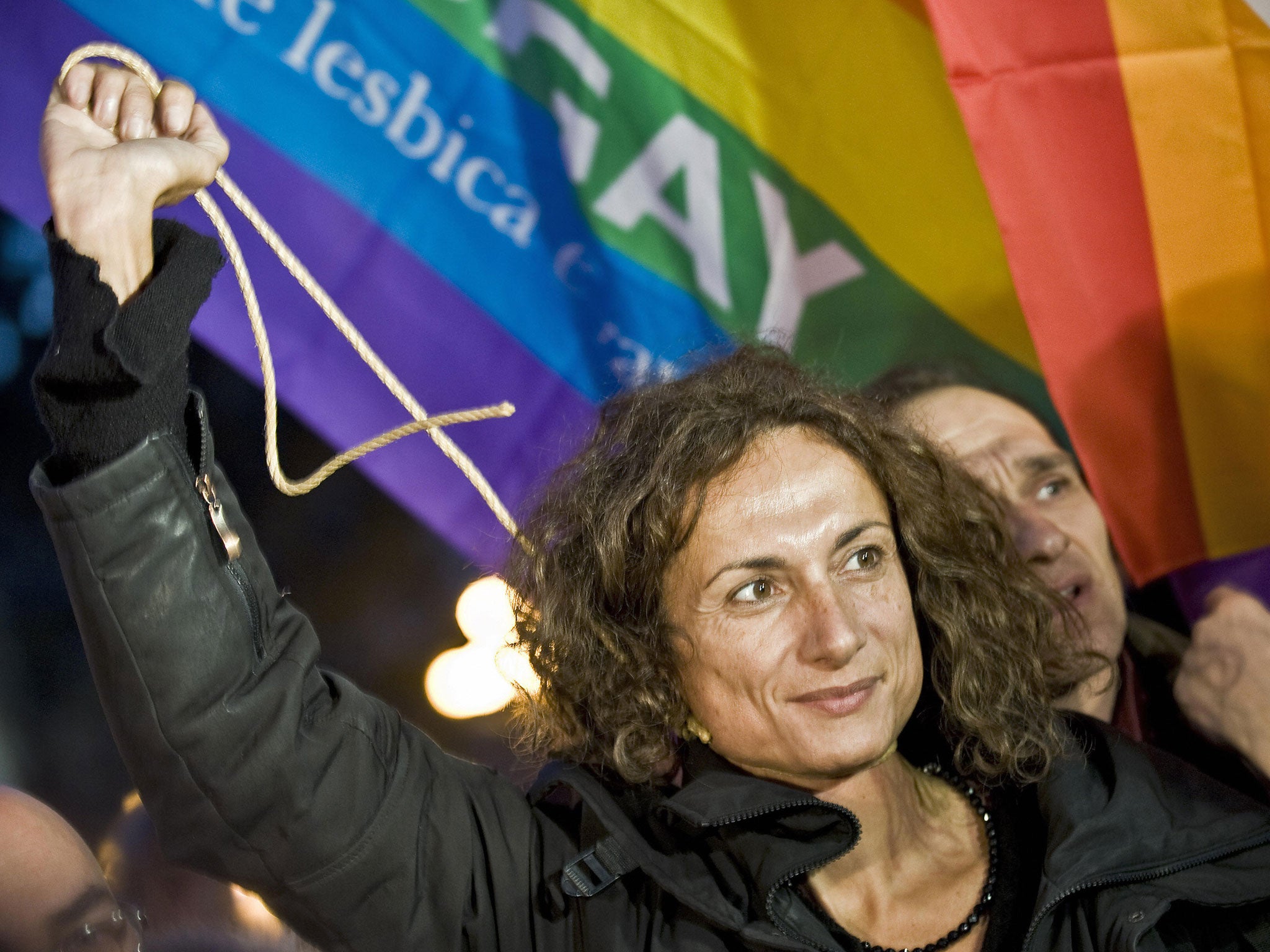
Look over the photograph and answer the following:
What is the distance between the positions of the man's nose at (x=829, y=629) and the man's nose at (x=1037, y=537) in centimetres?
85

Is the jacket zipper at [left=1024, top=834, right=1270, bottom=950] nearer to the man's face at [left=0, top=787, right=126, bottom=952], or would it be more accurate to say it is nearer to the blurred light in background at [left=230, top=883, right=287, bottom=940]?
the blurred light in background at [left=230, top=883, right=287, bottom=940]

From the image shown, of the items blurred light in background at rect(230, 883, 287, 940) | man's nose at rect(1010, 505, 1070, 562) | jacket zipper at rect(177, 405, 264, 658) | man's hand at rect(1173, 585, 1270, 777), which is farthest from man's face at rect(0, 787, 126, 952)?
man's hand at rect(1173, 585, 1270, 777)

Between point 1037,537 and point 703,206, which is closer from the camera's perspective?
point 1037,537

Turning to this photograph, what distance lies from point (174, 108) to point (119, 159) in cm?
19

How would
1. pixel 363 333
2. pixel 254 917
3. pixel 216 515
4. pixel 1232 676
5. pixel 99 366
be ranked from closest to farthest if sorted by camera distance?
1. pixel 99 366
2. pixel 216 515
3. pixel 254 917
4. pixel 1232 676
5. pixel 363 333

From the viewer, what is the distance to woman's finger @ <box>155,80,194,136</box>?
1.67 metres

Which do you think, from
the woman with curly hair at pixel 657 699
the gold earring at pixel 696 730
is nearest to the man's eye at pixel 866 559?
the woman with curly hair at pixel 657 699

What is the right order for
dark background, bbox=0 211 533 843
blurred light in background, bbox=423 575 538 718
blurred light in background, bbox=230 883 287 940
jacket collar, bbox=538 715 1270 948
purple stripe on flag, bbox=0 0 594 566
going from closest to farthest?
1. jacket collar, bbox=538 715 1270 948
2. blurred light in background, bbox=230 883 287 940
3. purple stripe on flag, bbox=0 0 594 566
4. dark background, bbox=0 211 533 843
5. blurred light in background, bbox=423 575 538 718

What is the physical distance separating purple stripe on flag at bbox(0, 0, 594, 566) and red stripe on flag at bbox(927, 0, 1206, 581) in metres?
0.99

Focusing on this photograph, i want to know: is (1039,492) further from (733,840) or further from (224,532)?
(224,532)

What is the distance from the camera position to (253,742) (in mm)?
1521

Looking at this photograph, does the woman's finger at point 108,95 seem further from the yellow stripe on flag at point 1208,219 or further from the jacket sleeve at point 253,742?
the yellow stripe on flag at point 1208,219

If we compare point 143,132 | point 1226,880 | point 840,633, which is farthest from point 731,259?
point 1226,880

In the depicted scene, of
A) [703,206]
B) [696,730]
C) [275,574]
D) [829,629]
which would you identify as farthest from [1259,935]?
[275,574]
